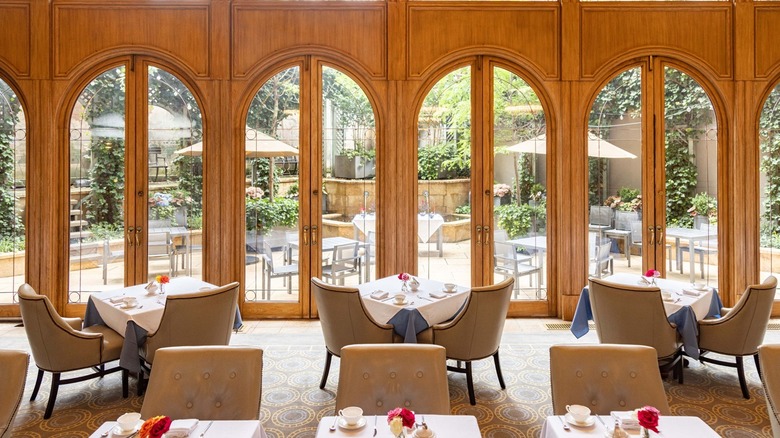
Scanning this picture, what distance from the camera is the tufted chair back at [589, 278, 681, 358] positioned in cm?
358

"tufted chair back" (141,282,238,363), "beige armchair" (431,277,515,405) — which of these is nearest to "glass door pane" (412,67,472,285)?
"beige armchair" (431,277,515,405)

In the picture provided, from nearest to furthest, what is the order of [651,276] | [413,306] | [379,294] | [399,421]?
[399,421] < [413,306] < [379,294] < [651,276]

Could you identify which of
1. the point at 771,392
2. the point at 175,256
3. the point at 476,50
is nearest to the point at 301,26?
the point at 476,50

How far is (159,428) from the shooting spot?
1.72 meters

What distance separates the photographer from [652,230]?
5715 mm

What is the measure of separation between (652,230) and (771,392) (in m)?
3.76

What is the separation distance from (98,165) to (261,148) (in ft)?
6.02

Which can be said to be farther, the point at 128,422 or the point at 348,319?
the point at 348,319

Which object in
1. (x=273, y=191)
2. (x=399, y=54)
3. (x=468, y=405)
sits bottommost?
(x=468, y=405)

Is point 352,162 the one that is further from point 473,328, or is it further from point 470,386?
point 470,386

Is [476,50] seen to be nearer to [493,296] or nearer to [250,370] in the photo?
[493,296]

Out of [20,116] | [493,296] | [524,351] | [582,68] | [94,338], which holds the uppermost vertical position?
[582,68]

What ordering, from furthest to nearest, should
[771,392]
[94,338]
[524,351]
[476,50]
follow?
[476,50]
[524,351]
[94,338]
[771,392]

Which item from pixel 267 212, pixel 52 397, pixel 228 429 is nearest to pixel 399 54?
pixel 267 212
